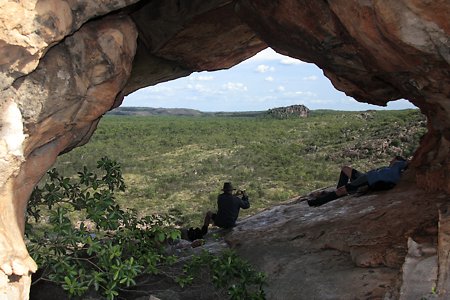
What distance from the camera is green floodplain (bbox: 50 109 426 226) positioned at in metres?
21.4

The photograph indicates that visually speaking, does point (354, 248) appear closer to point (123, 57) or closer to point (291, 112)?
point (123, 57)

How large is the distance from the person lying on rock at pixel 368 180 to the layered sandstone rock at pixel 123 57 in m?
0.57

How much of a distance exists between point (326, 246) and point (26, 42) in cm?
597

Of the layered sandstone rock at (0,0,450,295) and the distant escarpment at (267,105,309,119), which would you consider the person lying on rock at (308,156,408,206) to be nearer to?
the layered sandstone rock at (0,0,450,295)

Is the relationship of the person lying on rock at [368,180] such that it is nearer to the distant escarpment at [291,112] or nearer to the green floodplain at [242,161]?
the green floodplain at [242,161]

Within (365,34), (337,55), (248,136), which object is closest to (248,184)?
(337,55)

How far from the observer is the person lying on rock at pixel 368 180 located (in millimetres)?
10414

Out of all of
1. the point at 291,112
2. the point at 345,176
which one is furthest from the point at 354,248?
the point at 291,112

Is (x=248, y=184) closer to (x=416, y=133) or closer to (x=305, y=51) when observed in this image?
(x=416, y=133)

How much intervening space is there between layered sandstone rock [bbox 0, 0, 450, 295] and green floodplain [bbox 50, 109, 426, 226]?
8.85m

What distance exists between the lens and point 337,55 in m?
8.59

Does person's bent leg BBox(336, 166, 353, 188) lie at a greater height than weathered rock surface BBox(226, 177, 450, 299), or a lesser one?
greater

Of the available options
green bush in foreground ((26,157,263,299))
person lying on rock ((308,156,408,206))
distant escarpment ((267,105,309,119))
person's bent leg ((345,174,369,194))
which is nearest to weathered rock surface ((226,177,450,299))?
person lying on rock ((308,156,408,206))

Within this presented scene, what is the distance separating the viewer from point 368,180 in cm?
1069
